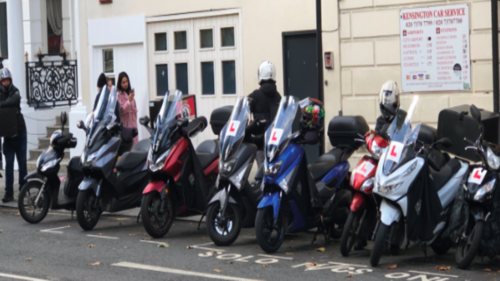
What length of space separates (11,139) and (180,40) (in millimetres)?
4280

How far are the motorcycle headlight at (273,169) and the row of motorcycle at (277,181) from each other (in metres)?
0.01

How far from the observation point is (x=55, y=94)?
61.9 feet

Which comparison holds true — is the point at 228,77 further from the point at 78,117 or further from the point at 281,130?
the point at 281,130

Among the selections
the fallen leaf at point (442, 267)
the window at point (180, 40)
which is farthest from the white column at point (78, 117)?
the fallen leaf at point (442, 267)

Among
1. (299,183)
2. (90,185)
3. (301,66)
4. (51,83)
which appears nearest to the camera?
(299,183)

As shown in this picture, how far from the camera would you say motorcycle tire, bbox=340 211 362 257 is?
784cm

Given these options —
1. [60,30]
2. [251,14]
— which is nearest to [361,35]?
[251,14]

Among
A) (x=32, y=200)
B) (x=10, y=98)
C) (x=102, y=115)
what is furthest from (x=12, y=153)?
(x=102, y=115)

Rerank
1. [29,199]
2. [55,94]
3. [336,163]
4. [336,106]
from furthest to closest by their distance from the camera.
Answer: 1. [55,94]
2. [336,106]
3. [29,199]
4. [336,163]

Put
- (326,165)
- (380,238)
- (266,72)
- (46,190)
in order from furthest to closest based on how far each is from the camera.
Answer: (46,190)
(266,72)
(326,165)
(380,238)

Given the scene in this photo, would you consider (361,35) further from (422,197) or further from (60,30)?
(60,30)

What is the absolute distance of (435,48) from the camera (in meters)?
12.5

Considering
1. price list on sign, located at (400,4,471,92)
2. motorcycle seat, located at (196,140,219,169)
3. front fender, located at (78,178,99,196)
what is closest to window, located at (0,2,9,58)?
price list on sign, located at (400,4,471,92)

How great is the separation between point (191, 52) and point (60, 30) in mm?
6676
